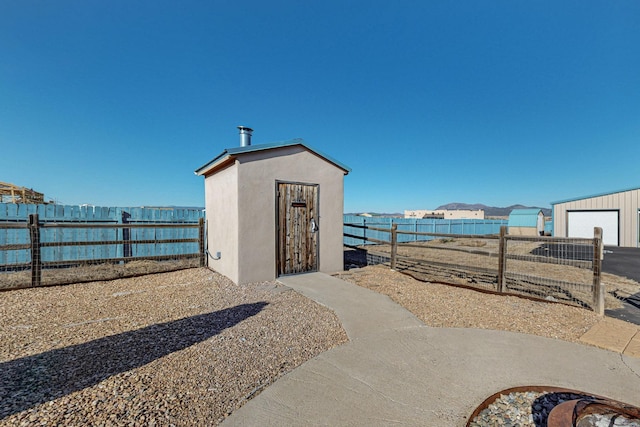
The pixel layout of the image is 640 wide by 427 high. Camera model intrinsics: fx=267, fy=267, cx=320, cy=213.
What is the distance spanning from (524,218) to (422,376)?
25.0m

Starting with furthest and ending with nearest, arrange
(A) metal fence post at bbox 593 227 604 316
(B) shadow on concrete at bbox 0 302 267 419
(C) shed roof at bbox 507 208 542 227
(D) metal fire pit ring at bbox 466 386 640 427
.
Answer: (C) shed roof at bbox 507 208 542 227
(A) metal fence post at bbox 593 227 604 316
(B) shadow on concrete at bbox 0 302 267 419
(D) metal fire pit ring at bbox 466 386 640 427

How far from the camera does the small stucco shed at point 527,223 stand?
21.1 meters

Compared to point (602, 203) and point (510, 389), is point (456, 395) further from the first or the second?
point (602, 203)

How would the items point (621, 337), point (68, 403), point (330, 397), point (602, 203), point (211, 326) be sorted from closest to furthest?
point (68, 403), point (330, 397), point (621, 337), point (211, 326), point (602, 203)

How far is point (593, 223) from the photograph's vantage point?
1659 centimetres

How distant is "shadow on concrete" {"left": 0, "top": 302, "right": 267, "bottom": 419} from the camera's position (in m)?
2.24

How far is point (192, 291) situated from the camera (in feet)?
18.0

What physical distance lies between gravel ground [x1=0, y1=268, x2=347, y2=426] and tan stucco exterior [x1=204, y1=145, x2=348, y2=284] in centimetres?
87

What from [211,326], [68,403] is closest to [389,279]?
[211,326]

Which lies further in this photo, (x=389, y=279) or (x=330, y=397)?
(x=389, y=279)

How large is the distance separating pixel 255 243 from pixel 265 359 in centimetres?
332

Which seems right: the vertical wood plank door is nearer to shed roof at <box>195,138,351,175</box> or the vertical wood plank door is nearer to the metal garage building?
shed roof at <box>195,138,351,175</box>

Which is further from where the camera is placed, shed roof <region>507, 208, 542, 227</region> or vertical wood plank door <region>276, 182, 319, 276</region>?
shed roof <region>507, 208, 542, 227</region>

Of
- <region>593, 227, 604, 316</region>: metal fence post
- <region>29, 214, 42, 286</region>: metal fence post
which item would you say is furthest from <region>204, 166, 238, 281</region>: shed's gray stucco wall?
<region>593, 227, 604, 316</region>: metal fence post
